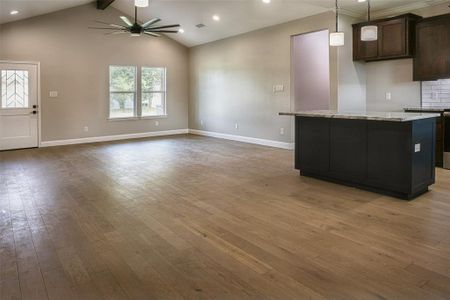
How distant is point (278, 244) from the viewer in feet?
9.39

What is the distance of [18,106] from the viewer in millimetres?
8047

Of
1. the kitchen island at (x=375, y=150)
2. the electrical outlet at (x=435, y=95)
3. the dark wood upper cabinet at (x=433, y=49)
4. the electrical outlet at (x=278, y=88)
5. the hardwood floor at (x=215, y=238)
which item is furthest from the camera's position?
the electrical outlet at (x=278, y=88)

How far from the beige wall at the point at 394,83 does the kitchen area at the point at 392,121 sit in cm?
2

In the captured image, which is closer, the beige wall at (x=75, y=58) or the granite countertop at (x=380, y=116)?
the granite countertop at (x=380, y=116)

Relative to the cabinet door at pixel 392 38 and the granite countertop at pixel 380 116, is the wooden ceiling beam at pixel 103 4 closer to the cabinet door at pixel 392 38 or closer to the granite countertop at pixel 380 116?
the granite countertop at pixel 380 116

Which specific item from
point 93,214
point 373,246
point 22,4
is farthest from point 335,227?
point 22,4

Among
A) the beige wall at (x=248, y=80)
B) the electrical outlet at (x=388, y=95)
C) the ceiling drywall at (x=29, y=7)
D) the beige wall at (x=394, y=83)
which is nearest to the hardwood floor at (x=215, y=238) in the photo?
the beige wall at (x=394, y=83)

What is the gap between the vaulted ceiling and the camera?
20.8 ft

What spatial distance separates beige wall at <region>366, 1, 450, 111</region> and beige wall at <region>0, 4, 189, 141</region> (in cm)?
604

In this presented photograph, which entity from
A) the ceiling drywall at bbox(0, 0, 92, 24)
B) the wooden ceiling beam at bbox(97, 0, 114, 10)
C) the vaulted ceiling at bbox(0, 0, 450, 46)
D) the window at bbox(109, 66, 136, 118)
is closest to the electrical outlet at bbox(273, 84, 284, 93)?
the vaulted ceiling at bbox(0, 0, 450, 46)

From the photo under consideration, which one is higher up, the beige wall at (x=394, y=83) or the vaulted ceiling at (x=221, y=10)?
the vaulted ceiling at (x=221, y=10)

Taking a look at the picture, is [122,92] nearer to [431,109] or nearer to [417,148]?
[431,109]

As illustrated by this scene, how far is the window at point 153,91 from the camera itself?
400 inches

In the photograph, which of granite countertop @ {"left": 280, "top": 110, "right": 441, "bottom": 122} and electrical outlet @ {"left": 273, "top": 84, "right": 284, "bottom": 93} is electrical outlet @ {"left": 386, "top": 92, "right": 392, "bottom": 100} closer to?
electrical outlet @ {"left": 273, "top": 84, "right": 284, "bottom": 93}
